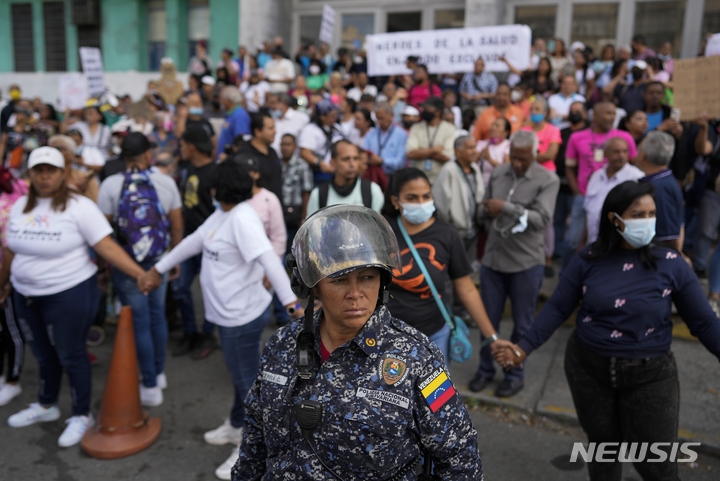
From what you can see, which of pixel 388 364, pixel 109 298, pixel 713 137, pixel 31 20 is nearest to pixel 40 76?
pixel 31 20

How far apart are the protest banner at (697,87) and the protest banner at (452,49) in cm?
408

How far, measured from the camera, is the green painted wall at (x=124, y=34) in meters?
18.8

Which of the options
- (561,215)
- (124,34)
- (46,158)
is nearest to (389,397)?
(46,158)

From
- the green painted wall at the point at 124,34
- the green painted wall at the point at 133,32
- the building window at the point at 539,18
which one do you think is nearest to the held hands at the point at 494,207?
the building window at the point at 539,18

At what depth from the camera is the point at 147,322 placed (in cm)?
464

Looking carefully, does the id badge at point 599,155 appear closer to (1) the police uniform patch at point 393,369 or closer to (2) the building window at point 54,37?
(1) the police uniform patch at point 393,369

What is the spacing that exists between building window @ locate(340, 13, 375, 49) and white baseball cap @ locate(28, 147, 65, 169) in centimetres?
1325

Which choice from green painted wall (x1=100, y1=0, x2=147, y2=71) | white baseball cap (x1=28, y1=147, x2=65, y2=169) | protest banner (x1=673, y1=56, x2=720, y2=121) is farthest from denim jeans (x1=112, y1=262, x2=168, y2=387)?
green painted wall (x1=100, y1=0, x2=147, y2=71)

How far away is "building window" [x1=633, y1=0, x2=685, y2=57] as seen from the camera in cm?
1268

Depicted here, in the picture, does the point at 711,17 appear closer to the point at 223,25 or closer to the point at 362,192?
the point at 362,192

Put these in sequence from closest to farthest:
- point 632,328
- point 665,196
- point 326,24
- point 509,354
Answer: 1. point 632,328
2. point 509,354
3. point 665,196
4. point 326,24

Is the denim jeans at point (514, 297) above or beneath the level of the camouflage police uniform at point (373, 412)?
beneath

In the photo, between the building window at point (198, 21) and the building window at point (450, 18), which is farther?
the building window at point (198, 21)

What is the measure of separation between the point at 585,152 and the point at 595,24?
8.46m
